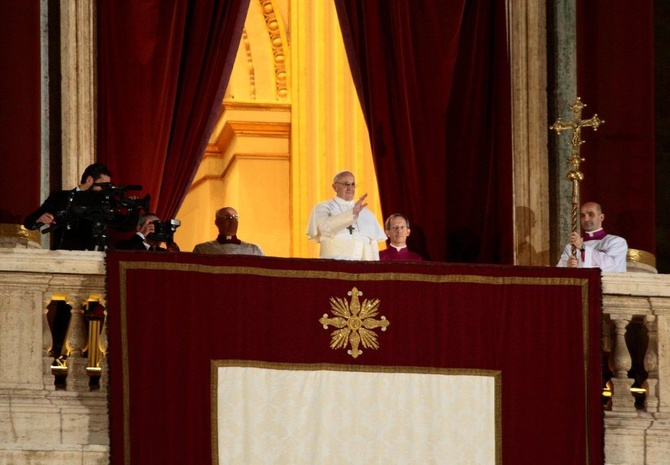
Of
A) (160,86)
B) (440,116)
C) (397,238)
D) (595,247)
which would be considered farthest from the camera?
(440,116)

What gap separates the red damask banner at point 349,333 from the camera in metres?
8.96

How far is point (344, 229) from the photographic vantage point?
1045 centimetres

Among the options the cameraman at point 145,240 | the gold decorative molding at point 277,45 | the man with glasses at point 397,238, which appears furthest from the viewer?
the gold decorative molding at point 277,45

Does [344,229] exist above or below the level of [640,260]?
above

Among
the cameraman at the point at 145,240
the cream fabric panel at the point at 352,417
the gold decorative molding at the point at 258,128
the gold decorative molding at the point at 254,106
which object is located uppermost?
the gold decorative molding at the point at 254,106

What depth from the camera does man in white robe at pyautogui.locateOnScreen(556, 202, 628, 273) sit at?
32.9 feet

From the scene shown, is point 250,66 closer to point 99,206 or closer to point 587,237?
point 587,237

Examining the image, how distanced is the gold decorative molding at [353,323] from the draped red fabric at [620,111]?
2277 mm

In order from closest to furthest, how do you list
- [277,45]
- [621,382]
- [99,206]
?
[99,206], [621,382], [277,45]

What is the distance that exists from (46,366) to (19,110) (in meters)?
1.79

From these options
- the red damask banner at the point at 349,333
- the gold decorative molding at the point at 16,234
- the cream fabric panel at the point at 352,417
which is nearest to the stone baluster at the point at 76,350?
the red damask banner at the point at 349,333

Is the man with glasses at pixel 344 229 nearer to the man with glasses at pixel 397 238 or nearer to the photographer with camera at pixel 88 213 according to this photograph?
the man with glasses at pixel 397 238

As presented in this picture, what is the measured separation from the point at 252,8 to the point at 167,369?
5.43 m

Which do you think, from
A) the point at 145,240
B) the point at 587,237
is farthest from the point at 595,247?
the point at 145,240
